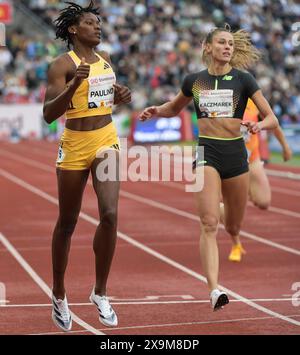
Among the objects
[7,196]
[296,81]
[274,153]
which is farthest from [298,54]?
[7,196]

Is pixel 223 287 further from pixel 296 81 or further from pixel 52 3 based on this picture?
pixel 52 3

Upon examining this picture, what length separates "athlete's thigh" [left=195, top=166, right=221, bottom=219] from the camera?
794cm

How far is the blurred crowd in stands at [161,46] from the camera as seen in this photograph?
34125 mm

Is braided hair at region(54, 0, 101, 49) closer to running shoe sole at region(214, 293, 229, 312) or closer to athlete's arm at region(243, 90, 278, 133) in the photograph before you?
athlete's arm at region(243, 90, 278, 133)

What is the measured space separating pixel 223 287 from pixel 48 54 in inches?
1077

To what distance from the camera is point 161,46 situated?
1438 inches

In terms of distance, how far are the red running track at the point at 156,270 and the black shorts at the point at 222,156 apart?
3.37ft

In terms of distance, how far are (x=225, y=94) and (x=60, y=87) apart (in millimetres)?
1586

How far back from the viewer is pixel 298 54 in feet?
119

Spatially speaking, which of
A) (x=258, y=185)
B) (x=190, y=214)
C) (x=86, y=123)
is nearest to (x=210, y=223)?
(x=86, y=123)

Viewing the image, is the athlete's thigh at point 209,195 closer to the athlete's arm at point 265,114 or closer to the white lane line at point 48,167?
the athlete's arm at point 265,114

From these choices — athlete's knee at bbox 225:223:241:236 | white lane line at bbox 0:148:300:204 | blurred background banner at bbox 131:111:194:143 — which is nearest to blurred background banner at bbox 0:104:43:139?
white lane line at bbox 0:148:300:204

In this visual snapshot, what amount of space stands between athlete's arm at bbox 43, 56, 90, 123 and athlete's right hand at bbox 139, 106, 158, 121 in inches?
50.0

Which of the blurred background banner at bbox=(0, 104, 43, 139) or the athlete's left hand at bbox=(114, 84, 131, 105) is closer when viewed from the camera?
the athlete's left hand at bbox=(114, 84, 131, 105)
